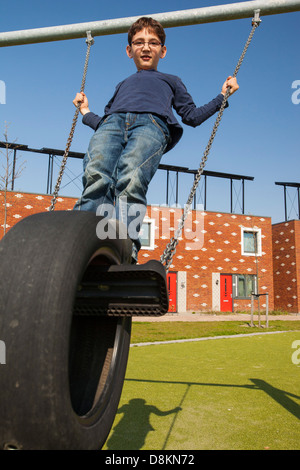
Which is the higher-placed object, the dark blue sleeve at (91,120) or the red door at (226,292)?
the dark blue sleeve at (91,120)

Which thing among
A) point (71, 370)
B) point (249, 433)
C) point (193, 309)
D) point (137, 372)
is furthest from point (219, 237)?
point (71, 370)

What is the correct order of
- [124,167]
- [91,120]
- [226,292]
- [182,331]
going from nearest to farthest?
[124,167]
[91,120]
[182,331]
[226,292]

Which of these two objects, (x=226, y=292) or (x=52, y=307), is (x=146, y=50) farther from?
(x=226, y=292)

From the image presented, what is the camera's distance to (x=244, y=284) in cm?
2769

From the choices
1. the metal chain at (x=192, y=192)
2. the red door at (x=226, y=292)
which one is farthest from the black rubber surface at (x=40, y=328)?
the red door at (x=226, y=292)

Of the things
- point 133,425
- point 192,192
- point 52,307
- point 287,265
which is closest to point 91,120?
point 192,192

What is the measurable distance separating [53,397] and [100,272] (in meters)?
0.54

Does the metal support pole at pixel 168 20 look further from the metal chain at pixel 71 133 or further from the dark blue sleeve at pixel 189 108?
the dark blue sleeve at pixel 189 108

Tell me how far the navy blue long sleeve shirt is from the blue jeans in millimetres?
95

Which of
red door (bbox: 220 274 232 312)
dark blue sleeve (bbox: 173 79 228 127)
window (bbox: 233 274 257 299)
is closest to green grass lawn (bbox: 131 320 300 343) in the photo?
dark blue sleeve (bbox: 173 79 228 127)

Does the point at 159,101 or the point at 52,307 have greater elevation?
the point at 159,101

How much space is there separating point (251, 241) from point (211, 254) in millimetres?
3681

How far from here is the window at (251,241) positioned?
2838 centimetres

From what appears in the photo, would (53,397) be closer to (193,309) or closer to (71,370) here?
(71,370)
